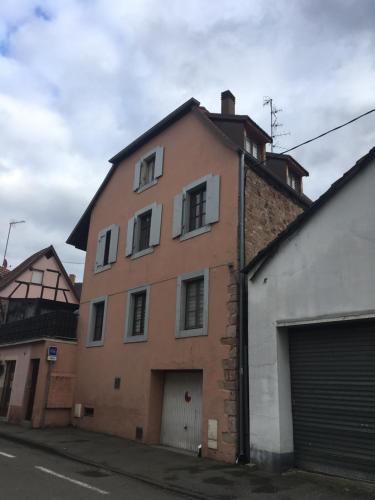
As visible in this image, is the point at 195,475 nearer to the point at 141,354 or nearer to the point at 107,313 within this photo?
the point at 141,354

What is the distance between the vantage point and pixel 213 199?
38.5 feet

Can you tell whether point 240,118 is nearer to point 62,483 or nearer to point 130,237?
point 130,237

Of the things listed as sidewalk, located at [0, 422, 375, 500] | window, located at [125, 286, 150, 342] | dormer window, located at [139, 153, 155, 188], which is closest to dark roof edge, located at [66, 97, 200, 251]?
dormer window, located at [139, 153, 155, 188]

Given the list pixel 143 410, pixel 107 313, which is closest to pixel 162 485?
pixel 143 410

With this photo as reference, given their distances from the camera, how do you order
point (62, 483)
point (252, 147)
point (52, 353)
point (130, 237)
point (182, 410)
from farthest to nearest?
1. point (52, 353)
2. point (130, 237)
3. point (252, 147)
4. point (182, 410)
5. point (62, 483)

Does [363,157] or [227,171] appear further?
[227,171]

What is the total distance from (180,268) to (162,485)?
5.81m

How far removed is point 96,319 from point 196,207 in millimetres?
5951

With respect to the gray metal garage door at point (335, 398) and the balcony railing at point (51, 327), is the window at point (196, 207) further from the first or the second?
the balcony railing at point (51, 327)

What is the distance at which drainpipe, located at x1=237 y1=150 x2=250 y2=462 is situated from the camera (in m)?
9.30

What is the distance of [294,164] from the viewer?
15070 mm

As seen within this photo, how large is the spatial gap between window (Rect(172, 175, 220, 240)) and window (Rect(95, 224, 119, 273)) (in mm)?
3454

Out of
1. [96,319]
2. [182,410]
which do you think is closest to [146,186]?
[96,319]

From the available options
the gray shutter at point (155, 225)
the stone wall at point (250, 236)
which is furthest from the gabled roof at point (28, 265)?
the stone wall at point (250, 236)
